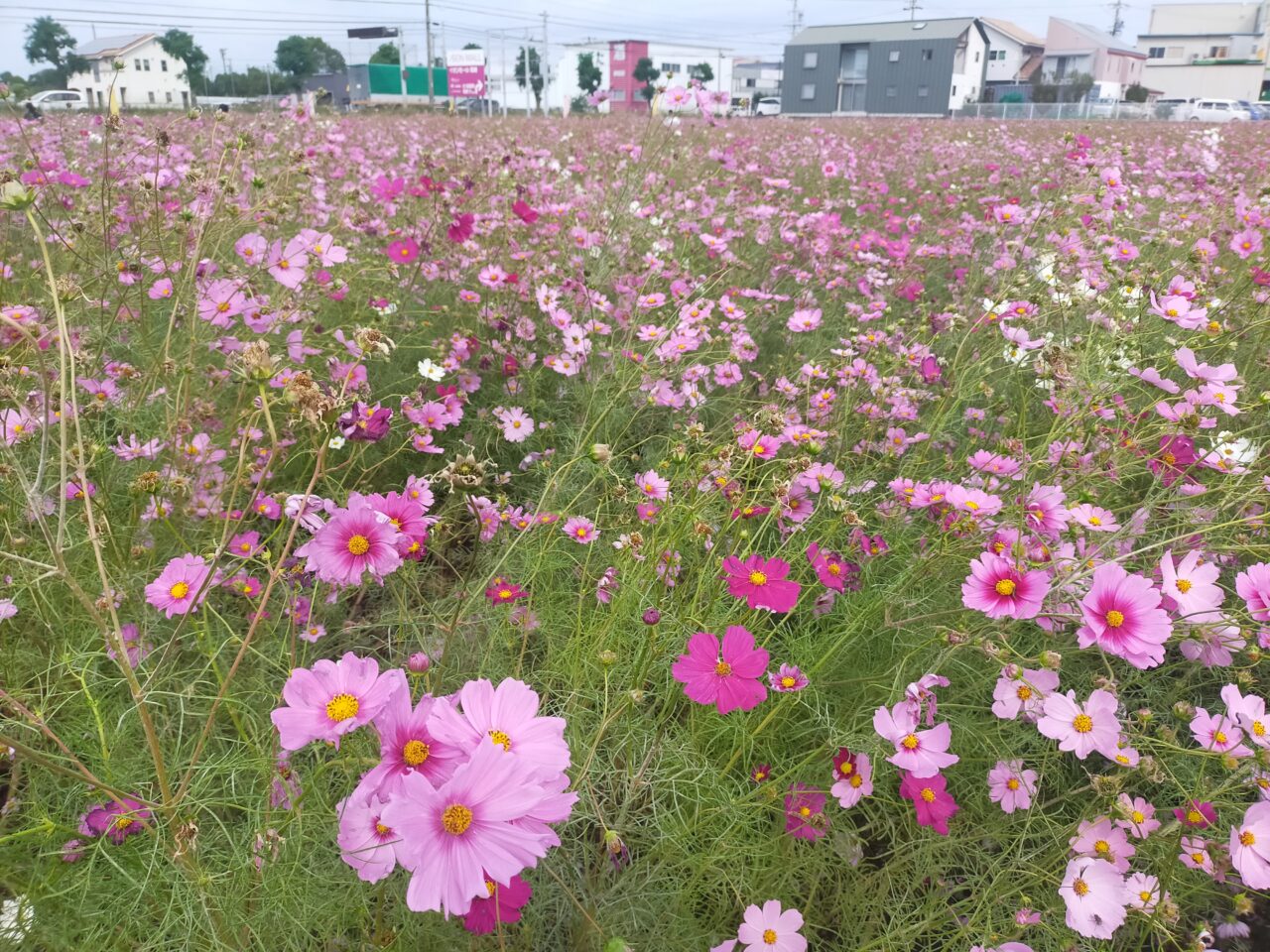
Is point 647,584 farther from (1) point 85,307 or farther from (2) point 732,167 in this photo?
(2) point 732,167

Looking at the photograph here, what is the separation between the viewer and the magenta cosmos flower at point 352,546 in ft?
2.86

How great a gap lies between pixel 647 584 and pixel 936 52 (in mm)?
41015

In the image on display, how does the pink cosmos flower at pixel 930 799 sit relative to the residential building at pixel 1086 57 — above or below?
below

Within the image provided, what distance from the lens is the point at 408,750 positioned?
64 cm

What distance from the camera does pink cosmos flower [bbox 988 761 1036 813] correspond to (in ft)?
3.62

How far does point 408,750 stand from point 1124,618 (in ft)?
2.79

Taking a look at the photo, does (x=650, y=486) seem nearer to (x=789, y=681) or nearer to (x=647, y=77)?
(x=789, y=681)

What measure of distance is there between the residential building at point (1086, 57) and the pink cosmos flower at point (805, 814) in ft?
171

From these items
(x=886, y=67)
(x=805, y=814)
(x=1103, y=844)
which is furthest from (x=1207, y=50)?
(x=805, y=814)

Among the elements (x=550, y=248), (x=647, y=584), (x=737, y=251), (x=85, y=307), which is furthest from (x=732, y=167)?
(x=647, y=584)

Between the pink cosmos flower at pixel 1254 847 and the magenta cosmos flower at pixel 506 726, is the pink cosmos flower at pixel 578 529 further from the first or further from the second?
the pink cosmos flower at pixel 1254 847

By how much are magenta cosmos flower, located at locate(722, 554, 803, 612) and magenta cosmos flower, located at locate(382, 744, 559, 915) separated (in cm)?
50

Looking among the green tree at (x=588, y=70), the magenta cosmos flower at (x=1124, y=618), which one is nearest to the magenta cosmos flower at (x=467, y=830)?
the magenta cosmos flower at (x=1124, y=618)

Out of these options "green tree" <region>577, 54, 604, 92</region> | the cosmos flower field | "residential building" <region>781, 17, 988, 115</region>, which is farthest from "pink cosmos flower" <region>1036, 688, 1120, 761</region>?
"green tree" <region>577, 54, 604, 92</region>
